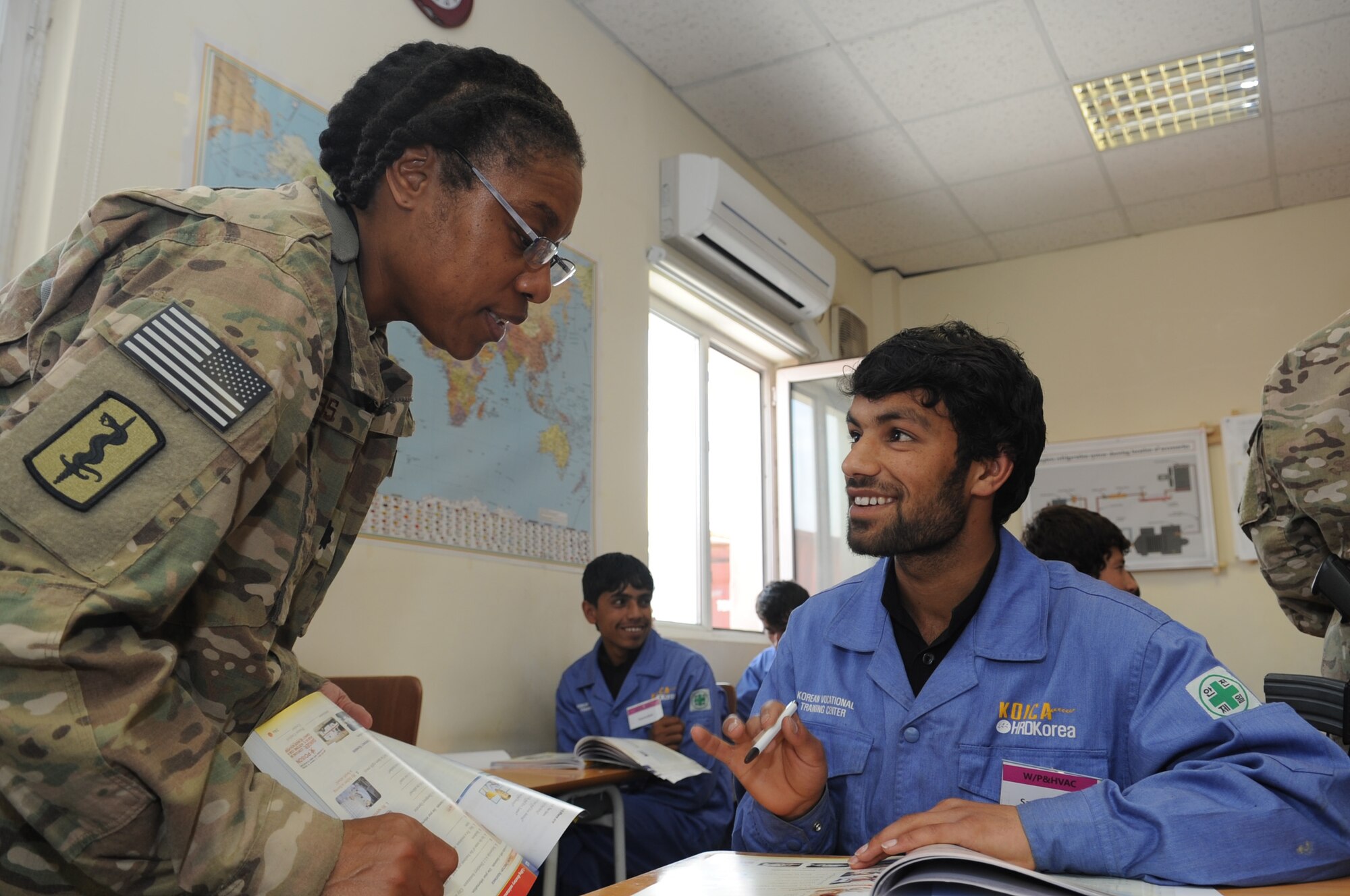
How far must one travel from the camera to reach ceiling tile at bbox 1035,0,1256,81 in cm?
377

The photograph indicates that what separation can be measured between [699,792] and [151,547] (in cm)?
251

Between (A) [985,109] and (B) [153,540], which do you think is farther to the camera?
(A) [985,109]

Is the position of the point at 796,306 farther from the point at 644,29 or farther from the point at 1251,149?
the point at 1251,149

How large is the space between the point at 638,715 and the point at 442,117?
2.34 meters

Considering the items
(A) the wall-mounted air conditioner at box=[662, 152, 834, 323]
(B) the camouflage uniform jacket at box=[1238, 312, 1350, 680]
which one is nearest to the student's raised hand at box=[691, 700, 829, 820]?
(B) the camouflage uniform jacket at box=[1238, 312, 1350, 680]

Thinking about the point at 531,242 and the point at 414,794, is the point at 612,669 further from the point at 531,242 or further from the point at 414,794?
the point at 414,794

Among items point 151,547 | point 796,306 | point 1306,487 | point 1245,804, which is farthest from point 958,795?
point 796,306

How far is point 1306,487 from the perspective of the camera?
1594 millimetres

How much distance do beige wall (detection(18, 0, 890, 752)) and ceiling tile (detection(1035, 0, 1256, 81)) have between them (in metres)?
1.52

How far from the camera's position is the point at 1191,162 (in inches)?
192

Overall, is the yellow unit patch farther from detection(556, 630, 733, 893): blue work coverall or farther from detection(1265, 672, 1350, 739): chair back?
detection(556, 630, 733, 893): blue work coverall

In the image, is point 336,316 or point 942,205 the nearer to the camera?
point 336,316

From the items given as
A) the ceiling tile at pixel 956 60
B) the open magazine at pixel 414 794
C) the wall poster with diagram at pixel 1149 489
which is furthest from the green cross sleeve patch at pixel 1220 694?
the wall poster with diagram at pixel 1149 489

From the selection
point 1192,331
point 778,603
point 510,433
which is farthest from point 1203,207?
point 510,433
